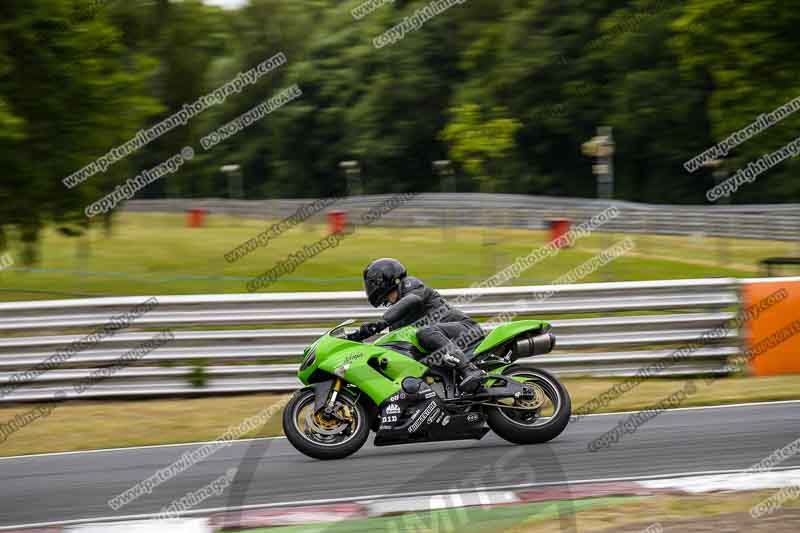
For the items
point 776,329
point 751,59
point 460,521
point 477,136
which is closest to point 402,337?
point 460,521

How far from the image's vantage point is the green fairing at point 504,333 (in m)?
8.68

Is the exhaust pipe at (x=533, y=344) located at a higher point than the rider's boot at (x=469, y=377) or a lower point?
higher

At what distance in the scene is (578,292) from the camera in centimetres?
1224

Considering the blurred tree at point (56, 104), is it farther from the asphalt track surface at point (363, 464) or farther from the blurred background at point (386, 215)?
the asphalt track surface at point (363, 464)

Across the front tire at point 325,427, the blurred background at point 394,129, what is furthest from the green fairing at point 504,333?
the blurred background at point 394,129

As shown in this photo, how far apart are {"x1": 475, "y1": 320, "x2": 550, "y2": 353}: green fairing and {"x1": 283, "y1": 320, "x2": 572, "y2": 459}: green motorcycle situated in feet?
0.05

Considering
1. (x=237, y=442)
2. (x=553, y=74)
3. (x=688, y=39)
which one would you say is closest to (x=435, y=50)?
(x=553, y=74)

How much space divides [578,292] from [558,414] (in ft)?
12.8

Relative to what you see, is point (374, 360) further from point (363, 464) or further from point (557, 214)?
point (557, 214)

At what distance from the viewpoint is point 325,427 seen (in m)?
8.38

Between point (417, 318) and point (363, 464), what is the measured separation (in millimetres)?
1296

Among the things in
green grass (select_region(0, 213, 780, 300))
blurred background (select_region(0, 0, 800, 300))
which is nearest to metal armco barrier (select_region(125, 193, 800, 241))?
blurred background (select_region(0, 0, 800, 300))

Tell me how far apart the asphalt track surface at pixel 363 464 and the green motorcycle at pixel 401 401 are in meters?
0.16

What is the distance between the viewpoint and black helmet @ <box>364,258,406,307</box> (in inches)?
335
